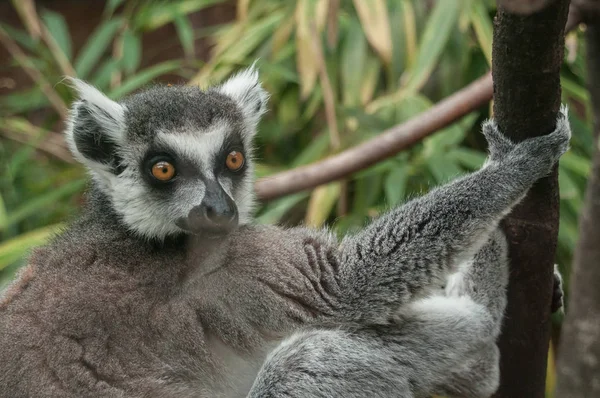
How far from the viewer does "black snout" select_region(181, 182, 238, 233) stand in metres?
3.41

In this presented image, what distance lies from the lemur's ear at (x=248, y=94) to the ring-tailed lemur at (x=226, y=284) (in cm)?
28

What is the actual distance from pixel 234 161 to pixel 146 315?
873mm

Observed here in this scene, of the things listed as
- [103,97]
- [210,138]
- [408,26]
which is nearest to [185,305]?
[210,138]

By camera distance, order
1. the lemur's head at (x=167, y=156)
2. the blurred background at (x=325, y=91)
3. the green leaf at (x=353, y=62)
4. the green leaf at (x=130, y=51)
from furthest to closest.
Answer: the green leaf at (x=130, y=51) → the green leaf at (x=353, y=62) → the blurred background at (x=325, y=91) → the lemur's head at (x=167, y=156)

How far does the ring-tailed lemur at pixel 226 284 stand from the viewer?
130 inches

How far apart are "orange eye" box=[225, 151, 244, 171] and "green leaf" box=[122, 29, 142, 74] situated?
12.2 feet

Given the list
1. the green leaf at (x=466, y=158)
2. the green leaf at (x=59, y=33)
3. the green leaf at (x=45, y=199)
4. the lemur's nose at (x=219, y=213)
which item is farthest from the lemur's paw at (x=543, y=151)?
the green leaf at (x=59, y=33)

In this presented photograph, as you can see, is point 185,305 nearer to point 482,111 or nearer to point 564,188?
point 564,188

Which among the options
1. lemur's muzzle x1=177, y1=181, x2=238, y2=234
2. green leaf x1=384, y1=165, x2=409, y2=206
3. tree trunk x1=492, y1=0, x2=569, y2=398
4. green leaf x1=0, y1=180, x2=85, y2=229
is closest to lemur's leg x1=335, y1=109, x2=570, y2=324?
tree trunk x1=492, y1=0, x2=569, y2=398

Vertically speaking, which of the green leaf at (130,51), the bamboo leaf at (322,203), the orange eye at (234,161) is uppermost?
the green leaf at (130,51)

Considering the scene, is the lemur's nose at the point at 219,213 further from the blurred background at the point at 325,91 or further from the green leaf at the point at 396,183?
the green leaf at the point at 396,183

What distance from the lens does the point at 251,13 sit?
24.8 feet

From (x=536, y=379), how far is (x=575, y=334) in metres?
2.47

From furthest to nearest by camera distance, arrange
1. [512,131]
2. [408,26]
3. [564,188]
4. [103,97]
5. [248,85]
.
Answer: [408,26] → [564,188] → [248,85] → [103,97] → [512,131]
